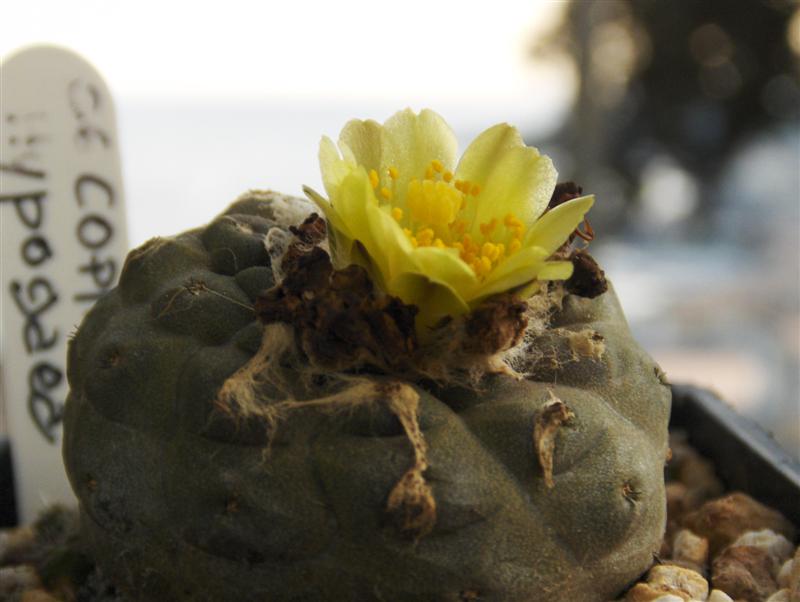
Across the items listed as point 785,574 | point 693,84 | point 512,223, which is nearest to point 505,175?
point 512,223

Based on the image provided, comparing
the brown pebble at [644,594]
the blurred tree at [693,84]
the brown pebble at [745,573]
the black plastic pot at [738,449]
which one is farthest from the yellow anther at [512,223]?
the blurred tree at [693,84]

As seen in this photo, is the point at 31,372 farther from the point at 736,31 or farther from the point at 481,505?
the point at 736,31

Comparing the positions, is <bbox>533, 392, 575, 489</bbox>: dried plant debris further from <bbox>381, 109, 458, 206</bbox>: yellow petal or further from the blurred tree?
the blurred tree

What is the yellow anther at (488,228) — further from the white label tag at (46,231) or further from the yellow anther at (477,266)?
the white label tag at (46,231)

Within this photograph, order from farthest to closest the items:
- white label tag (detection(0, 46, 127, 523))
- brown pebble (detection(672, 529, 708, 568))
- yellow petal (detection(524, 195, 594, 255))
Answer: white label tag (detection(0, 46, 127, 523)) → brown pebble (detection(672, 529, 708, 568)) → yellow petal (detection(524, 195, 594, 255))

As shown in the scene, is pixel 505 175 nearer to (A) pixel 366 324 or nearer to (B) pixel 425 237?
(B) pixel 425 237

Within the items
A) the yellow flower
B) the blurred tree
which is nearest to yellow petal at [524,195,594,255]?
the yellow flower

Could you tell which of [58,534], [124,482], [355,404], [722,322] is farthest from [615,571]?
[722,322]
